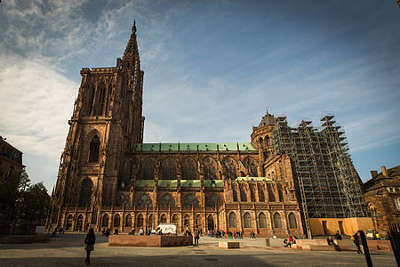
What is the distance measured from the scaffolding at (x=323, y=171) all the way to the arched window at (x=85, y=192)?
47.4 metres

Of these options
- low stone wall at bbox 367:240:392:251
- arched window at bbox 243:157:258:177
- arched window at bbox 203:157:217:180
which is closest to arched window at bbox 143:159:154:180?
arched window at bbox 203:157:217:180

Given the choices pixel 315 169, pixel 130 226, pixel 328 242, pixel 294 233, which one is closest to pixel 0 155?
pixel 130 226

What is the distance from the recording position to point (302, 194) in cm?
4666

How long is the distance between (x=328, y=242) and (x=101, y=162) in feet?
157

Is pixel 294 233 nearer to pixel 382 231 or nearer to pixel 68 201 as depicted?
pixel 382 231

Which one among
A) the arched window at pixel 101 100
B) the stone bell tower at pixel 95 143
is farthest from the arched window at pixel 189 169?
the arched window at pixel 101 100

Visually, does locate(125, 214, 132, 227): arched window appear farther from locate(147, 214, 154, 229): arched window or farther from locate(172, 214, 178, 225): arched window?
locate(172, 214, 178, 225): arched window

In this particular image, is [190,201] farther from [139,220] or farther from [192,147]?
[192,147]

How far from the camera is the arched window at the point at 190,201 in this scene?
53.4 meters

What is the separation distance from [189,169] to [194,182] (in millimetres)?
7064

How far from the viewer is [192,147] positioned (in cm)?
7125

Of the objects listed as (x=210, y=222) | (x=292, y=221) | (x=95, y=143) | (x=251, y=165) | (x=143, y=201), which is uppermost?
(x=95, y=143)

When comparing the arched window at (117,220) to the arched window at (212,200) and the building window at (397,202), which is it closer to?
the arched window at (212,200)

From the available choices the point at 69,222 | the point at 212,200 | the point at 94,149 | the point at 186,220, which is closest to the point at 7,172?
the point at 69,222
